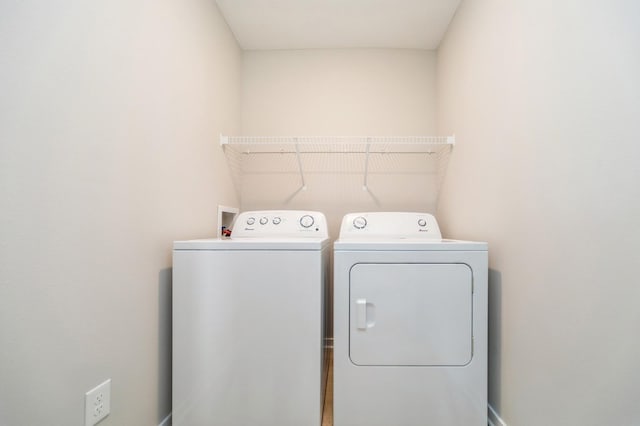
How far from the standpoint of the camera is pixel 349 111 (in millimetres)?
2336

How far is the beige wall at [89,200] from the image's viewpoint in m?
0.74

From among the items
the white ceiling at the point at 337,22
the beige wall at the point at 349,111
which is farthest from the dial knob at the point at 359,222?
the white ceiling at the point at 337,22

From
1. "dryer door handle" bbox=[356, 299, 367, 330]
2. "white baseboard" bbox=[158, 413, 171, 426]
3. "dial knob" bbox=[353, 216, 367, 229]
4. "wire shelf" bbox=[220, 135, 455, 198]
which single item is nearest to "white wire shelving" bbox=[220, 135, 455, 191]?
"wire shelf" bbox=[220, 135, 455, 198]

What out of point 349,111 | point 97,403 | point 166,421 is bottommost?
point 166,421

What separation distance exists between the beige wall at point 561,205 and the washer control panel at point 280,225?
968 millimetres

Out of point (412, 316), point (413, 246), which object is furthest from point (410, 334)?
point (413, 246)

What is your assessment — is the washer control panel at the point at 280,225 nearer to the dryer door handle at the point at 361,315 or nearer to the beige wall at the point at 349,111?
the beige wall at the point at 349,111

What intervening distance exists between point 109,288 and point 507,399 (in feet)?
5.56

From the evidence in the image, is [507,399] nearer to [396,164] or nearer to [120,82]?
[396,164]

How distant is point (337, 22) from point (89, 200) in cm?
191

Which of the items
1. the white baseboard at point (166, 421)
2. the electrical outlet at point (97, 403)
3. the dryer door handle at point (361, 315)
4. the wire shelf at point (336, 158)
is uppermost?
the wire shelf at point (336, 158)

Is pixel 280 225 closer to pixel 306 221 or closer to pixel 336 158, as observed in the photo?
pixel 306 221

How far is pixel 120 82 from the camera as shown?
1.06 metres

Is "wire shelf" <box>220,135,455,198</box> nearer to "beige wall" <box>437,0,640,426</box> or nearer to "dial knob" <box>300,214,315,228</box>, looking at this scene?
"dial knob" <box>300,214,315,228</box>
